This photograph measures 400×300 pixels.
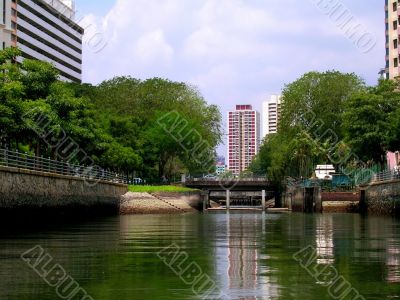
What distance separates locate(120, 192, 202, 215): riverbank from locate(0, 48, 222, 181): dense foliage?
195 inches

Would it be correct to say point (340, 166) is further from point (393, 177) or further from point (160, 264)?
point (160, 264)

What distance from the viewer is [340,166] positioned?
88.8 metres

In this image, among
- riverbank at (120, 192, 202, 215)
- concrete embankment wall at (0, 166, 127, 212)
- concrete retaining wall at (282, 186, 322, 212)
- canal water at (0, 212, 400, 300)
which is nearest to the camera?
canal water at (0, 212, 400, 300)

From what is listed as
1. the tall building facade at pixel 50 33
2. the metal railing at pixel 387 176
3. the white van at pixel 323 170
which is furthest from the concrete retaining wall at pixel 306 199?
the tall building facade at pixel 50 33

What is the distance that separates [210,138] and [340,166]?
61.4 ft

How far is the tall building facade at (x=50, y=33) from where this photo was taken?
367 ft

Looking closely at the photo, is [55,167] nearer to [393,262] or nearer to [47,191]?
[47,191]

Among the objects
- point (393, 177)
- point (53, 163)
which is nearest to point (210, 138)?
point (393, 177)

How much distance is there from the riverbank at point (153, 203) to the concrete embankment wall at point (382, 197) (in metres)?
18.9

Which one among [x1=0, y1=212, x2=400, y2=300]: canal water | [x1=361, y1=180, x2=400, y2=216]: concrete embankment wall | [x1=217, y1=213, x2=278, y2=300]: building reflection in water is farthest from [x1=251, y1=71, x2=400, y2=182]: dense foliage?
[x1=217, y1=213, x2=278, y2=300]: building reflection in water

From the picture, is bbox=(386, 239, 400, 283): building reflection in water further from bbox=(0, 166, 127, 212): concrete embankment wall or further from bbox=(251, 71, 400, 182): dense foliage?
bbox=(251, 71, 400, 182): dense foliage

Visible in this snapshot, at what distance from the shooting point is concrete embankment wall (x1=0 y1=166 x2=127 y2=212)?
33.2 m

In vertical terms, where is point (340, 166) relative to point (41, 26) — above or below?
below

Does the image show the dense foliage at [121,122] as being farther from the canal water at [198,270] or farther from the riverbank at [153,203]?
the canal water at [198,270]
